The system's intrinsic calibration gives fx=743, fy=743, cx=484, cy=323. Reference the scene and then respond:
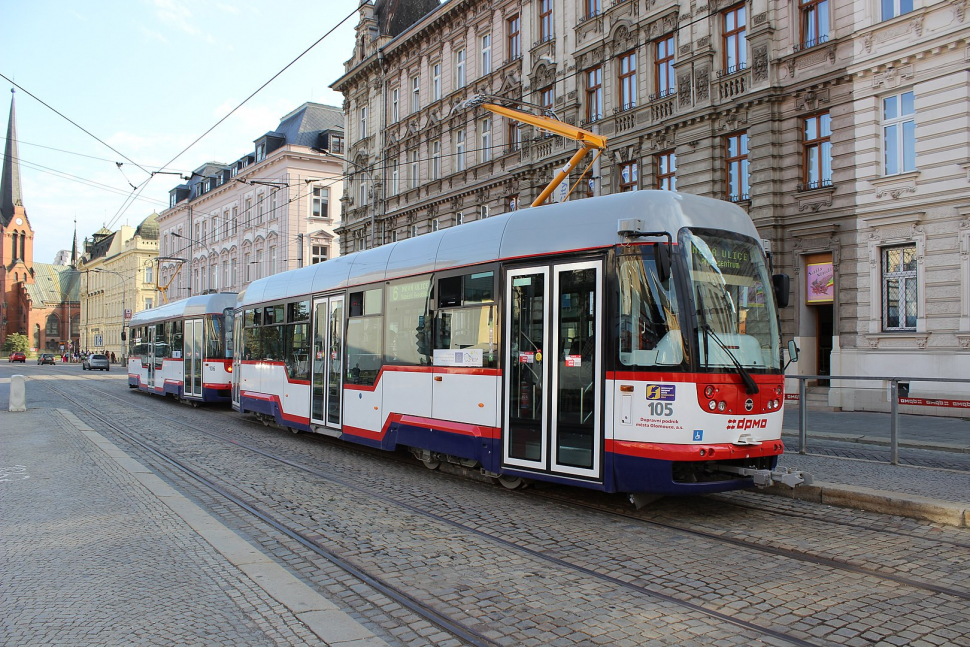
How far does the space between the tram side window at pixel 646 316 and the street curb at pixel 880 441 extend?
5616 mm

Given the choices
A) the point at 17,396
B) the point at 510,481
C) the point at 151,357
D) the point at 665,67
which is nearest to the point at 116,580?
the point at 510,481

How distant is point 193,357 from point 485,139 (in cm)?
1498

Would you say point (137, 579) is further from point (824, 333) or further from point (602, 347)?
point (824, 333)

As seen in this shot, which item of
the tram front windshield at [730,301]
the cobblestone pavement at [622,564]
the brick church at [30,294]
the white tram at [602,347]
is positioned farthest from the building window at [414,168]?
the brick church at [30,294]

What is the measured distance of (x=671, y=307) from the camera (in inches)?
268

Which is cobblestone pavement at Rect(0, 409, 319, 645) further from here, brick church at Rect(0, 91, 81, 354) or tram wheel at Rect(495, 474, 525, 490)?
brick church at Rect(0, 91, 81, 354)

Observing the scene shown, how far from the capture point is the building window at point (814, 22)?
19.4 m

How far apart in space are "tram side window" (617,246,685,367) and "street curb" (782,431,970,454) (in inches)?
221

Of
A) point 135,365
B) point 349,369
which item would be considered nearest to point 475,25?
point 135,365

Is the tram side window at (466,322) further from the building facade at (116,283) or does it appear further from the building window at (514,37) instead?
the building facade at (116,283)

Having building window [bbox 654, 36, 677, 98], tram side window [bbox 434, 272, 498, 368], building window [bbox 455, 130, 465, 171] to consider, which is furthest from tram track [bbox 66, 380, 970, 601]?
building window [bbox 455, 130, 465, 171]

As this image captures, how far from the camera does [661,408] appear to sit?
6.82m

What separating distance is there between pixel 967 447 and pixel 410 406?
8216 millimetres

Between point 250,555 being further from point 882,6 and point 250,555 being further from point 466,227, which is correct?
point 882,6
